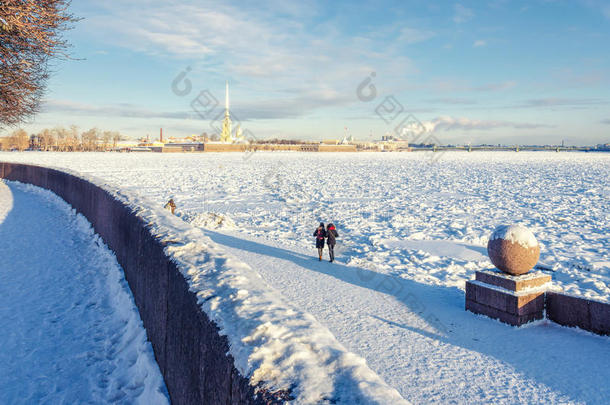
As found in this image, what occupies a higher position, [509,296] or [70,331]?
[509,296]

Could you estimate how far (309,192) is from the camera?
85.0ft

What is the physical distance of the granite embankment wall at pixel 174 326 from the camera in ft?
8.46

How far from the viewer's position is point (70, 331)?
18.6ft

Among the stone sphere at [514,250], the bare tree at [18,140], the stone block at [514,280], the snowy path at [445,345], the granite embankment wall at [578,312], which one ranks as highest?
the bare tree at [18,140]

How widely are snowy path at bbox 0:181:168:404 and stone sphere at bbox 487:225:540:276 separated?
542 centimetres

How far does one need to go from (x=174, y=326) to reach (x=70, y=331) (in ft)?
8.91

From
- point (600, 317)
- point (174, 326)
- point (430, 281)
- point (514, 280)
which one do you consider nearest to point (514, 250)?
point (514, 280)

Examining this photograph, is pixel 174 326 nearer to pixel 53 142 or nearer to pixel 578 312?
pixel 578 312

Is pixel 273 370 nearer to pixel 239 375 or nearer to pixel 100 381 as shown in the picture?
pixel 239 375

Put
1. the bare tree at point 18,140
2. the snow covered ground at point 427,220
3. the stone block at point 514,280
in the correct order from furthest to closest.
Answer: the bare tree at point 18,140 < the snow covered ground at point 427,220 < the stone block at point 514,280

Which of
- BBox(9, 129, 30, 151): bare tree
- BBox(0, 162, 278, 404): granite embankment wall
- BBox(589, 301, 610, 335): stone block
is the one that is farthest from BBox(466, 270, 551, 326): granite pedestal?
BBox(9, 129, 30, 151): bare tree

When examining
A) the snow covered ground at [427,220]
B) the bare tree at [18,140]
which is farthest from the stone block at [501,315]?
the bare tree at [18,140]

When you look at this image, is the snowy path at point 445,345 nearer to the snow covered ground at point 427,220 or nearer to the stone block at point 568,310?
the stone block at point 568,310

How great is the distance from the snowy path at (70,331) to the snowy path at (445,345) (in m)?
2.28
